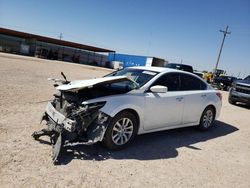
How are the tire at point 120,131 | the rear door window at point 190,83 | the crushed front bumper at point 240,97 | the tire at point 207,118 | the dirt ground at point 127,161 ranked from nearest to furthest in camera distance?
the dirt ground at point 127,161
the tire at point 120,131
the rear door window at point 190,83
the tire at point 207,118
the crushed front bumper at point 240,97

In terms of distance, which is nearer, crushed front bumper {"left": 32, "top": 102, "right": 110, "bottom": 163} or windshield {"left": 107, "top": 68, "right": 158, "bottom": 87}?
crushed front bumper {"left": 32, "top": 102, "right": 110, "bottom": 163}

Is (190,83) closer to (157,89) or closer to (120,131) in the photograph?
(157,89)

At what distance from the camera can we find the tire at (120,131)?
15.7 feet

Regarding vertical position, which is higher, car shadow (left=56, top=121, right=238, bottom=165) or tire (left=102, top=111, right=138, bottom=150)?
tire (left=102, top=111, right=138, bottom=150)

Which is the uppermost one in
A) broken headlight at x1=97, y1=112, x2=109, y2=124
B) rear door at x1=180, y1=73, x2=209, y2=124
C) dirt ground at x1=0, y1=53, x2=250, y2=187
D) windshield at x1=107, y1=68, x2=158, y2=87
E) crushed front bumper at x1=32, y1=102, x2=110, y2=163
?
windshield at x1=107, y1=68, x2=158, y2=87

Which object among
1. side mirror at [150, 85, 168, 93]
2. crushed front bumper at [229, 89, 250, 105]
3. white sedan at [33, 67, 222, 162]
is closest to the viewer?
white sedan at [33, 67, 222, 162]

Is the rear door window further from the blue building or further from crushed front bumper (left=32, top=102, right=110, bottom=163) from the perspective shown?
the blue building

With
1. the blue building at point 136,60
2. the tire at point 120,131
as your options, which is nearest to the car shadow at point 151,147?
the tire at point 120,131

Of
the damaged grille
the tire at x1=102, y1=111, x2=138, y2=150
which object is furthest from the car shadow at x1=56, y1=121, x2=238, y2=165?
the damaged grille

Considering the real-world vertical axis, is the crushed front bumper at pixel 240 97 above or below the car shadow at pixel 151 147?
above

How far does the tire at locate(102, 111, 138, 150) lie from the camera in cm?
478

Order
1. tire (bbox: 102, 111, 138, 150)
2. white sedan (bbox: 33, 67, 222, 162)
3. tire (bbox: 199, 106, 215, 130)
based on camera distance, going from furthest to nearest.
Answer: tire (bbox: 199, 106, 215, 130) < tire (bbox: 102, 111, 138, 150) < white sedan (bbox: 33, 67, 222, 162)

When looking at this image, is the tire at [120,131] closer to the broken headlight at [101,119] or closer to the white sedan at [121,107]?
the white sedan at [121,107]

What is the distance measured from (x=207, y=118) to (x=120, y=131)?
3.45 m
